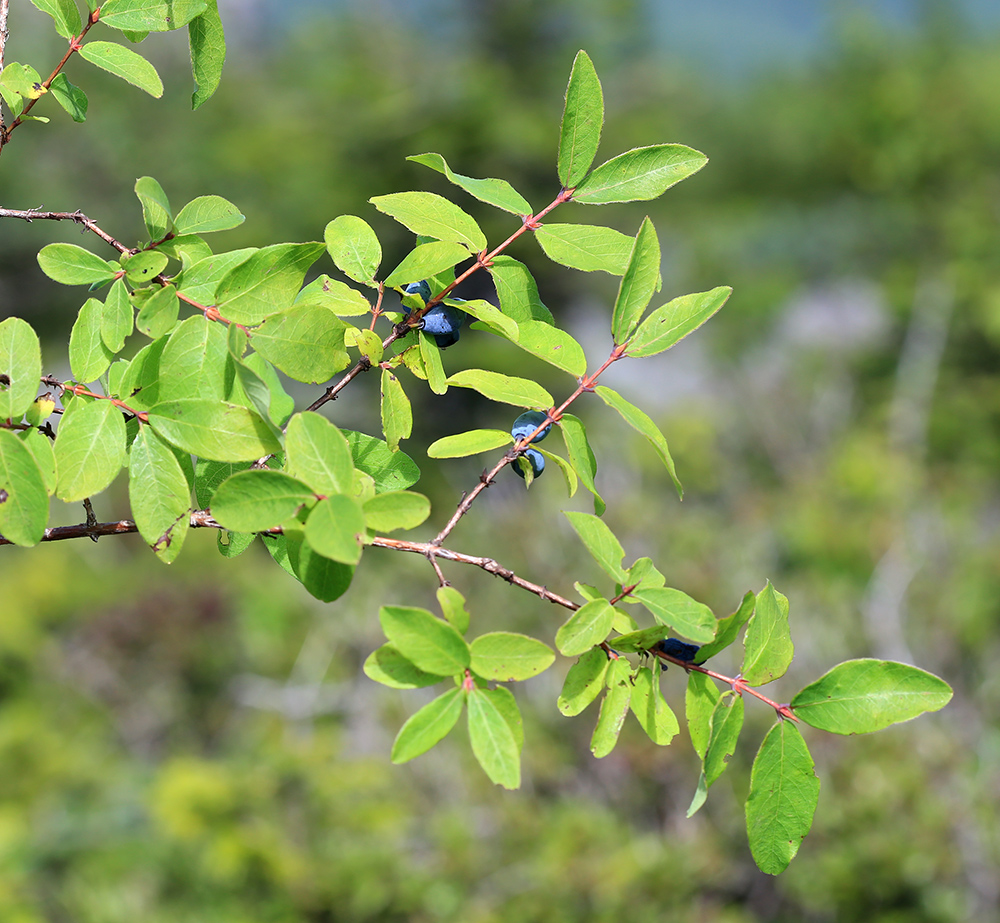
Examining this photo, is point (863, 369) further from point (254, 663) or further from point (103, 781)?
point (103, 781)

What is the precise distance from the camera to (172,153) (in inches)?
329

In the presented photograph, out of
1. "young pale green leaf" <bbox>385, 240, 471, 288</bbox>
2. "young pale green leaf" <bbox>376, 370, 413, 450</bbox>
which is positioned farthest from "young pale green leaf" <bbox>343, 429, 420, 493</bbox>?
"young pale green leaf" <bbox>385, 240, 471, 288</bbox>

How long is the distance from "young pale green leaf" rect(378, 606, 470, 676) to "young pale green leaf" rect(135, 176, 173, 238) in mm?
291

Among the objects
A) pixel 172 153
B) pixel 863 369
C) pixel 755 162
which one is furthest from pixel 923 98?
pixel 172 153

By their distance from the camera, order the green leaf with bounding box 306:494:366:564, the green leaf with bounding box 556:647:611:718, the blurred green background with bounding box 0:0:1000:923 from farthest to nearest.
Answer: the blurred green background with bounding box 0:0:1000:923, the green leaf with bounding box 556:647:611:718, the green leaf with bounding box 306:494:366:564

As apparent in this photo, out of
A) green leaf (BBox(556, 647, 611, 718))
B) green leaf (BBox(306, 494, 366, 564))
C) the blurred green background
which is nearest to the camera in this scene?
green leaf (BBox(306, 494, 366, 564))

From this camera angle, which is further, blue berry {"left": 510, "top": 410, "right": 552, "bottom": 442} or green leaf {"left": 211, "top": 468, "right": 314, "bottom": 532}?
blue berry {"left": 510, "top": 410, "right": 552, "bottom": 442}

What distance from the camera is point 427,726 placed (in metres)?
0.48

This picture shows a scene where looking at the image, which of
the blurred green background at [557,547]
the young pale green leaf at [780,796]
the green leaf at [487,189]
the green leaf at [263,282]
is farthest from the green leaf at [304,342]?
the blurred green background at [557,547]

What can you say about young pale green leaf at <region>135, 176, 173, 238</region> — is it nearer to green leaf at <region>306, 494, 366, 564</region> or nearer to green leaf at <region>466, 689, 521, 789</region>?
green leaf at <region>306, 494, 366, 564</region>

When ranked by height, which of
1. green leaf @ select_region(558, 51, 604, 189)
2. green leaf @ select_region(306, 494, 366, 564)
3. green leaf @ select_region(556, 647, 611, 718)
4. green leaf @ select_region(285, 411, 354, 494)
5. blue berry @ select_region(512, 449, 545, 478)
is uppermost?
green leaf @ select_region(558, 51, 604, 189)

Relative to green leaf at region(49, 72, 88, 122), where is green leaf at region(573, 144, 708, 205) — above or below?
below

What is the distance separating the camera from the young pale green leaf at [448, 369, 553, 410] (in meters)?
0.54

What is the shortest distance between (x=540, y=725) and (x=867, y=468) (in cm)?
262
